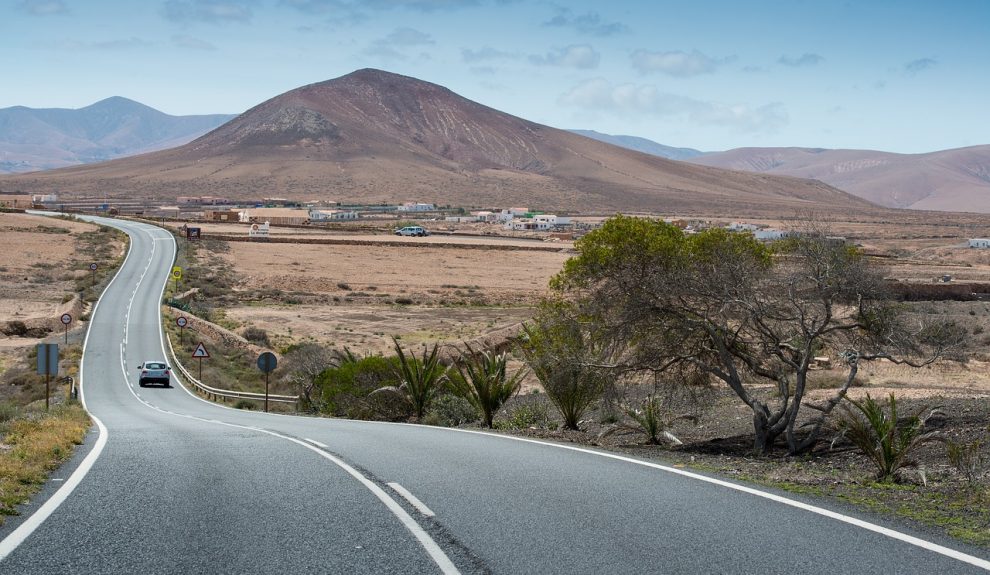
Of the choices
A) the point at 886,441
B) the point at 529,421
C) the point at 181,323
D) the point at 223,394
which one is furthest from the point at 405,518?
the point at 181,323

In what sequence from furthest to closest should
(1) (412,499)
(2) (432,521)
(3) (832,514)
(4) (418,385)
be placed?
(4) (418,385) < (1) (412,499) < (3) (832,514) < (2) (432,521)

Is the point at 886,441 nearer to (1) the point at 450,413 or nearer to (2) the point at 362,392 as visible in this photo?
(1) the point at 450,413

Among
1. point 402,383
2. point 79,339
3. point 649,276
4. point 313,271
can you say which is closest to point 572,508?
point 649,276

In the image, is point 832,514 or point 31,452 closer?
point 832,514

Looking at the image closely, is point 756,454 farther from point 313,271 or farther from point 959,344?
point 313,271

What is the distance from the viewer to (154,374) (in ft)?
130

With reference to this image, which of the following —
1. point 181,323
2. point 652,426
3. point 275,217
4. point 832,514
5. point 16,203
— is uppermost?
point 16,203

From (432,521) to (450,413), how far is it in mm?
13703

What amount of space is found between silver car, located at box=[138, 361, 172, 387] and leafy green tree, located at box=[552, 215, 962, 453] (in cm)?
2732

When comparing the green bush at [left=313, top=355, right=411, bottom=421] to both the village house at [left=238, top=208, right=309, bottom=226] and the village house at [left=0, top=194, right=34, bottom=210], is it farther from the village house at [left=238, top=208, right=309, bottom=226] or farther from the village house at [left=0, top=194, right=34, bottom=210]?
the village house at [left=0, top=194, right=34, bottom=210]

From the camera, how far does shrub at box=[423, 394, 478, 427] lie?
20.3m

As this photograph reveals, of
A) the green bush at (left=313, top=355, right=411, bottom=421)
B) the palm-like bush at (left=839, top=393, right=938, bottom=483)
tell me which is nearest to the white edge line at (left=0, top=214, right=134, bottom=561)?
the palm-like bush at (left=839, top=393, right=938, bottom=483)

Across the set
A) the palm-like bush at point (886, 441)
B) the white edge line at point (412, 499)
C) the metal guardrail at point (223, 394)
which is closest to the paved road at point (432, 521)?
the white edge line at point (412, 499)

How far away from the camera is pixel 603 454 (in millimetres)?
11719
